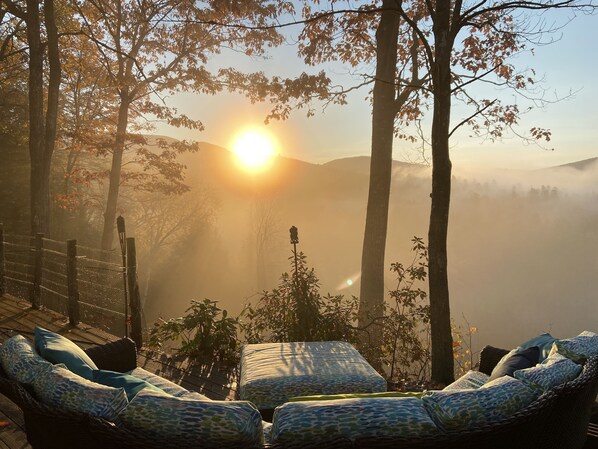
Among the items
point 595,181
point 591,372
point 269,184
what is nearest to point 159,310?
point 269,184

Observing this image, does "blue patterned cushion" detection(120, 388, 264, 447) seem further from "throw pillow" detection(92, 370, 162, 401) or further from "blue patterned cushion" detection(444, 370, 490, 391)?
"blue patterned cushion" detection(444, 370, 490, 391)

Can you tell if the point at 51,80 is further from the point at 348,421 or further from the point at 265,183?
the point at 265,183

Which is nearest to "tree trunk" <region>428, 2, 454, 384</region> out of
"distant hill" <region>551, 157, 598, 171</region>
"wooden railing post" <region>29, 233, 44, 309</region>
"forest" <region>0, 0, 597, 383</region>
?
"forest" <region>0, 0, 597, 383</region>

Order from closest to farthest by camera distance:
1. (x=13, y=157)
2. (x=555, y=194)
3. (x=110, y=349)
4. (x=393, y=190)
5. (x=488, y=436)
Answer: (x=488, y=436), (x=110, y=349), (x=13, y=157), (x=393, y=190), (x=555, y=194)

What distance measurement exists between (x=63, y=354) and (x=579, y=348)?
2.87m

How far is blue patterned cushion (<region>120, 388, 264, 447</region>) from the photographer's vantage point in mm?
1546

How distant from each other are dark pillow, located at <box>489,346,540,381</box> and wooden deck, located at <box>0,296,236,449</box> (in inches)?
112

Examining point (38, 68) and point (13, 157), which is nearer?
point (38, 68)

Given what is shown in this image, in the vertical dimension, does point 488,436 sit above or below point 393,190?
below

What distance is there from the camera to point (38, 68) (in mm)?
10664

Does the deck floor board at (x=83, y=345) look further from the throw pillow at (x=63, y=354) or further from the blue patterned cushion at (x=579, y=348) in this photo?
the throw pillow at (x=63, y=354)

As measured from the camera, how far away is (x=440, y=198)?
5102 millimetres

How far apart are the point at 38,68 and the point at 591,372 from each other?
12.4m

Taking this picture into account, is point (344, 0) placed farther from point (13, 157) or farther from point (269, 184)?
point (269, 184)
